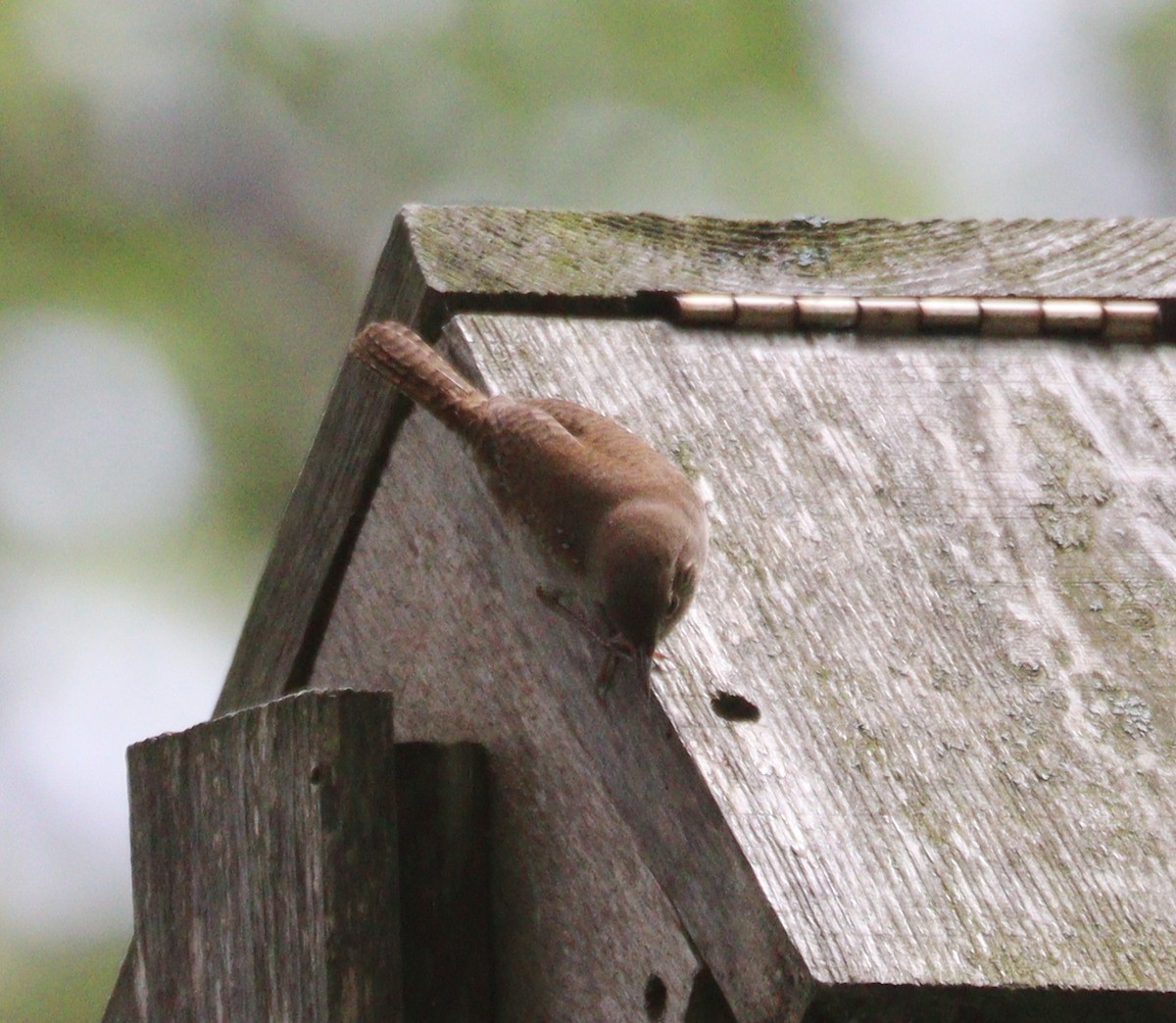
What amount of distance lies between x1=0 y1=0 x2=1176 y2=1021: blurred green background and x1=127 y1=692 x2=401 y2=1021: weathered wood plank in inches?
139

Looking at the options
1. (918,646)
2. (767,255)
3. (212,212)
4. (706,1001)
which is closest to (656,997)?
(706,1001)

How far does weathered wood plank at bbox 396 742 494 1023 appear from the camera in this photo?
8.00ft

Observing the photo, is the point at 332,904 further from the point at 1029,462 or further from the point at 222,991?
the point at 1029,462

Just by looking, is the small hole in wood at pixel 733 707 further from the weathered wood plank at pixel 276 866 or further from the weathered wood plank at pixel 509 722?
the weathered wood plank at pixel 276 866

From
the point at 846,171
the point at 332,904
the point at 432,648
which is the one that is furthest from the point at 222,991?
the point at 846,171

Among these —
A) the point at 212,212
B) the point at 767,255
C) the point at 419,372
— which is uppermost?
the point at 212,212

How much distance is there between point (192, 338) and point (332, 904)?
4510 mm

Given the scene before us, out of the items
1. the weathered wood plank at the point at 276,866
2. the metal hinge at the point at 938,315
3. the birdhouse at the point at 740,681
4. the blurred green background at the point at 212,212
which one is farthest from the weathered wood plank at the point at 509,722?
the blurred green background at the point at 212,212

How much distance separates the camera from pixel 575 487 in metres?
2.44

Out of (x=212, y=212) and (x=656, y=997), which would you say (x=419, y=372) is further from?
(x=212, y=212)

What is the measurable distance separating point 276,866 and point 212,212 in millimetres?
4660

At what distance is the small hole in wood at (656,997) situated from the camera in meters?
2.04

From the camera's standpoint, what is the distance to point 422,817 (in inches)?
96.7

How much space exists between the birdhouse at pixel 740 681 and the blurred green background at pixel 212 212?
344 cm
